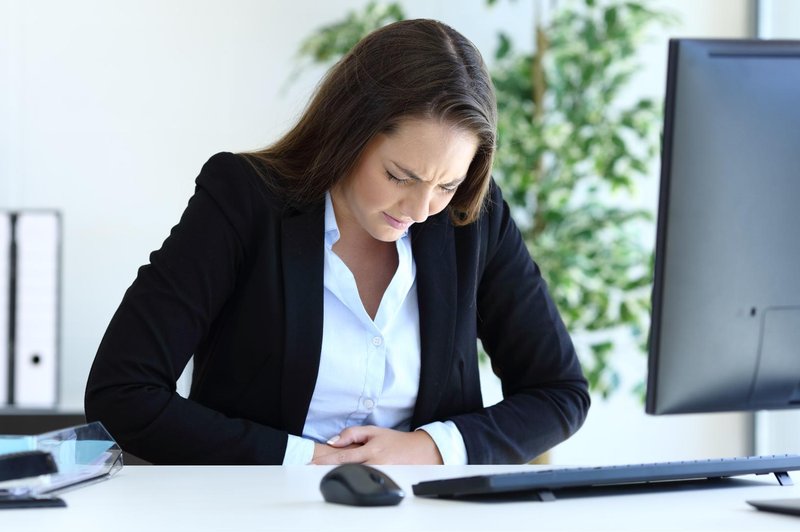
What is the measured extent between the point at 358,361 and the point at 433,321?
0.13m

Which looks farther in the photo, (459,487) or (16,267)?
(16,267)

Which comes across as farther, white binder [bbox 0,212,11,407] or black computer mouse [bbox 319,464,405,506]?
white binder [bbox 0,212,11,407]

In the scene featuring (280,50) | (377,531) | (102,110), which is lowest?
(377,531)

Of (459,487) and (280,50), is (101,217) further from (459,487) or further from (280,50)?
(459,487)

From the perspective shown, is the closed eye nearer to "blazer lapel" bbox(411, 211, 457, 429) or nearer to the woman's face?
the woman's face

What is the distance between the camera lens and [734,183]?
103cm

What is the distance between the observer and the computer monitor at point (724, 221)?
1.02 metres

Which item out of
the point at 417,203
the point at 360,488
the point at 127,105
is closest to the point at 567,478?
the point at 360,488

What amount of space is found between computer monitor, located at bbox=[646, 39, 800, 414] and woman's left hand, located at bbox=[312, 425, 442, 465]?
1.59 feet

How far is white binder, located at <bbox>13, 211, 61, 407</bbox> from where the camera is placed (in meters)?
2.97

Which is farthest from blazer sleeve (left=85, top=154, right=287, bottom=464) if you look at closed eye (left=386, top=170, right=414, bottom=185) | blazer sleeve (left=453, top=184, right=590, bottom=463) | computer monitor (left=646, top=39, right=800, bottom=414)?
computer monitor (left=646, top=39, right=800, bottom=414)

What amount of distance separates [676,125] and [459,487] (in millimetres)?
403

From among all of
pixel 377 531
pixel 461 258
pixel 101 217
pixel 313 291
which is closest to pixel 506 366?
pixel 461 258

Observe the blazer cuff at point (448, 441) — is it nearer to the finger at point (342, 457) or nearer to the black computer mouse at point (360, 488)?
the finger at point (342, 457)
